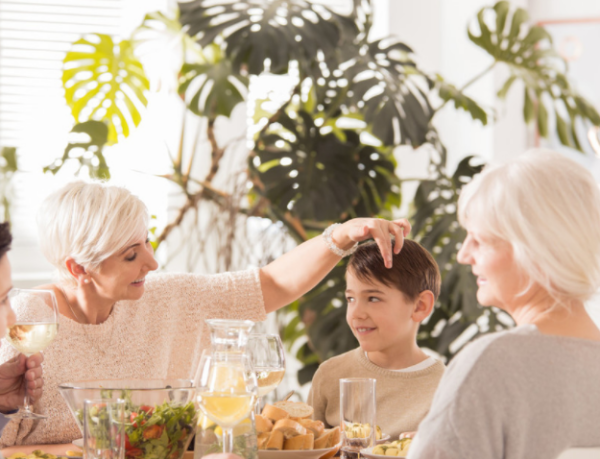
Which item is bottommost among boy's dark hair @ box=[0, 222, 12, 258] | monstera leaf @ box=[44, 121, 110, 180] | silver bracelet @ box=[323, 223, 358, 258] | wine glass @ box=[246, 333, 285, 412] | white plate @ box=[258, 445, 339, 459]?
white plate @ box=[258, 445, 339, 459]

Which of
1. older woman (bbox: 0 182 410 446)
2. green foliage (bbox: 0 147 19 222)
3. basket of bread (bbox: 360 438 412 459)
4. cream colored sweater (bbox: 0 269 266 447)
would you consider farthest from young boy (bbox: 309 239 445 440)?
green foliage (bbox: 0 147 19 222)

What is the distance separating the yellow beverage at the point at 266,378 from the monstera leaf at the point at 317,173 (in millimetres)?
1507

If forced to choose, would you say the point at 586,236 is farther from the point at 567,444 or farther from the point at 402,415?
the point at 402,415

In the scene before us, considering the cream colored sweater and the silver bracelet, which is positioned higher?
the silver bracelet

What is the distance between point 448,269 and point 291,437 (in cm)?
179

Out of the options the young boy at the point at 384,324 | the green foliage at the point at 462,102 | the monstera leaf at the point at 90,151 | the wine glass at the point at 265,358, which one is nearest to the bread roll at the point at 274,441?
the wine glass at the point at 265,358

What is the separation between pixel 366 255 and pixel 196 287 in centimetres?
51

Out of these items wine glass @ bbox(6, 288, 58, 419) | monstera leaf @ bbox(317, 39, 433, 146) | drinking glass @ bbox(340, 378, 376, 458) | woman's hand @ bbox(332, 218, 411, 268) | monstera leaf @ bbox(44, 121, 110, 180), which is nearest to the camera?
drinking glass @ bbox(340, 378, 376, 458)

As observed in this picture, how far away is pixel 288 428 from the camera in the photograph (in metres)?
1.46

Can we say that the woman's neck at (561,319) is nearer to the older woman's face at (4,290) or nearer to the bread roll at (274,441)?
the bread roll at (274,441)

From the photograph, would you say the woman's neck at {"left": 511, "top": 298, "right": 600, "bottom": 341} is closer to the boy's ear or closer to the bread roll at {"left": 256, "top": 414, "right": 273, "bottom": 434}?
the bread roll at {"left": 256, "top": 414, "right": 273, "bottom": 434}

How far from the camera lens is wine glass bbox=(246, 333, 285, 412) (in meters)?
1.53

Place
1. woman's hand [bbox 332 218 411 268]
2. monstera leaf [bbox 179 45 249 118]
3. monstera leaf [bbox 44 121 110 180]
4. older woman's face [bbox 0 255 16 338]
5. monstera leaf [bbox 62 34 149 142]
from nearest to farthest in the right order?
1. older woman's face [bbox 0 255 16 338]
2. woman's hand [bbox 332 218 411 268]
3. monstera leaf [bbox 44 121 110 180]
4. monstera leaf [bbox 179 45 249 118]
5. monstera leaf [bbox 62 34 149 142]

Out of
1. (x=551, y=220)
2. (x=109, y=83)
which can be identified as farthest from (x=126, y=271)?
(x=109, y=83)
